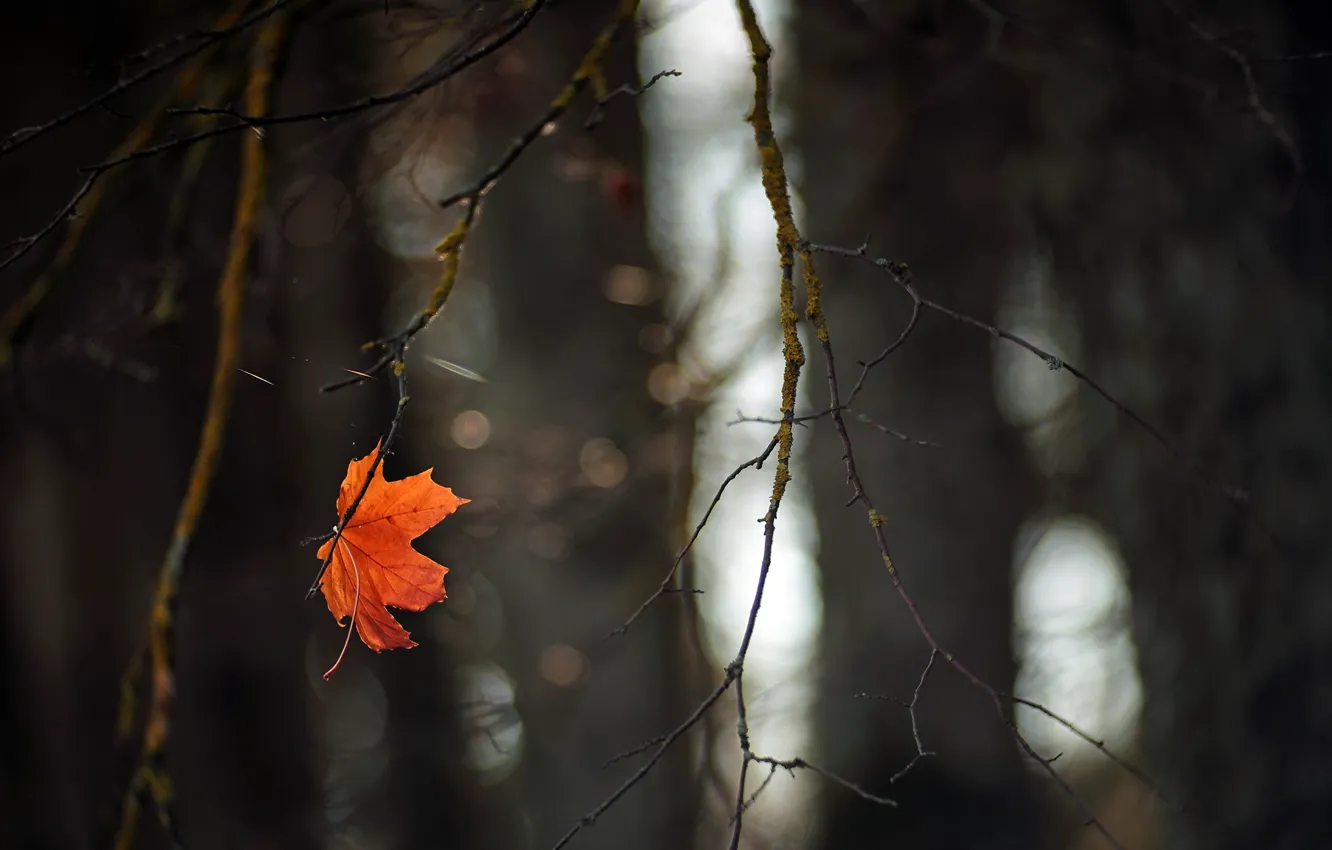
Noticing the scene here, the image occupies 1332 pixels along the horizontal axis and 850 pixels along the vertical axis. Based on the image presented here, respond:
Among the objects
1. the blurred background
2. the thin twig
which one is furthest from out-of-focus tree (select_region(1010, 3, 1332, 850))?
the thin twig

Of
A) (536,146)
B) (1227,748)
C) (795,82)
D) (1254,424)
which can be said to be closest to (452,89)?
(536,146)

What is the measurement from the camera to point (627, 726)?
1.41 metres

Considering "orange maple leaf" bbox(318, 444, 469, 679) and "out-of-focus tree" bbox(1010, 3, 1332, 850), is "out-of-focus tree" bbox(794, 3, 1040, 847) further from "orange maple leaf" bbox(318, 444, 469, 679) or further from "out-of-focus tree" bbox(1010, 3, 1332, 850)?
"orange maple leaf" bbox(318, 444, 469, 679)

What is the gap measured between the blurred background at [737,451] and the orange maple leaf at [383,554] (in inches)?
22.6

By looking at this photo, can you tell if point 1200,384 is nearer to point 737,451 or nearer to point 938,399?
point 938,399

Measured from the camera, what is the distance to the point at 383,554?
42 centimetres

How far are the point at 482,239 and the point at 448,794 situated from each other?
1.06 m

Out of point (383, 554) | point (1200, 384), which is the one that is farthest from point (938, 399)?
A: point (383, 554)

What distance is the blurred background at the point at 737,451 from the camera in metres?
1.15

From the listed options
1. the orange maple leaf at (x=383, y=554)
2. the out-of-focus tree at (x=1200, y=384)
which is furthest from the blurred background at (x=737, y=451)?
the orange maple leaf at (x=383, y=554)

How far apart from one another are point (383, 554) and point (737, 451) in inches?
41.4

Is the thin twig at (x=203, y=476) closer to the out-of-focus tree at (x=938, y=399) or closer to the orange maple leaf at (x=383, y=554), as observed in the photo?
the orange maple leaf at (x=383, y=554)

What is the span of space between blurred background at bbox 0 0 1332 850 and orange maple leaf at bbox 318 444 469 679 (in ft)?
1.88

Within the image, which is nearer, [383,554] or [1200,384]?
[383,554]
